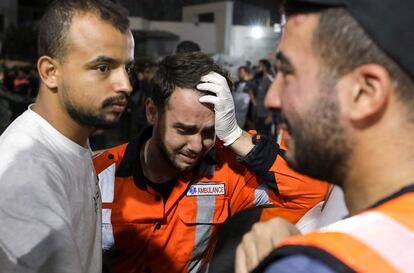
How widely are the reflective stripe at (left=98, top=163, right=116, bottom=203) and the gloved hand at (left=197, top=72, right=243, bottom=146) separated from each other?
20.1 inches

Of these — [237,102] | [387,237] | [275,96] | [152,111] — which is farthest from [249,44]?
[387,237]

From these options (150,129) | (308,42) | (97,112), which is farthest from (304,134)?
(150,129)

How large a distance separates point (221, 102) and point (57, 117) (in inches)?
32.3

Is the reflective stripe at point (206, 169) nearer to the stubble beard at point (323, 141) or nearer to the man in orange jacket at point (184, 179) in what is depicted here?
the man in orange jacket at point (184, 179)

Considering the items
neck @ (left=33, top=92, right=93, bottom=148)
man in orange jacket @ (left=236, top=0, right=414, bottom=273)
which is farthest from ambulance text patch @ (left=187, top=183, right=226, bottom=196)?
man in orange jacket @ (left=236, top=0, right=414, bottom=273)

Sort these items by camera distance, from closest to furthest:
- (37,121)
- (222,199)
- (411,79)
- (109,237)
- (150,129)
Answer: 1. (411,79)
2. (37,121)
3. (109,237)
4. (222,199)
5. (150,129)

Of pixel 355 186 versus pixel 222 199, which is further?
pixel 222 199

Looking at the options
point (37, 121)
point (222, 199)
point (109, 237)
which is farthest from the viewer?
point (222, 199)

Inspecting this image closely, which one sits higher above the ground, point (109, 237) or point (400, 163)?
point (400, 163)

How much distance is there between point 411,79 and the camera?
0.82 meters

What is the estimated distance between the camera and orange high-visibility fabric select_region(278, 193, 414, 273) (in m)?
0.68

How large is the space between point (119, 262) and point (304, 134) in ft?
4.43

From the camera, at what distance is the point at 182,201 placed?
6.70ft

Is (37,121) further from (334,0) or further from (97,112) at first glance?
(334,0)
